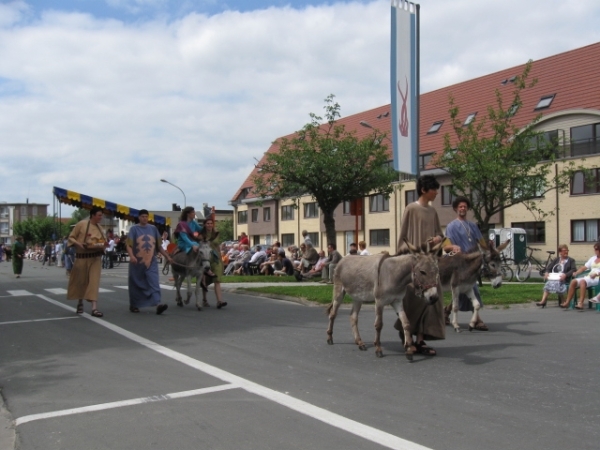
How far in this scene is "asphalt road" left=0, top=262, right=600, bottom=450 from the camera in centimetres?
508

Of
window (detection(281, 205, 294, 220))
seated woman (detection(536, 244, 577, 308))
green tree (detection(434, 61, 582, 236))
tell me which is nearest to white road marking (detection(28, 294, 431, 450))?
seated woman (detection(536, 244, 577, 308))

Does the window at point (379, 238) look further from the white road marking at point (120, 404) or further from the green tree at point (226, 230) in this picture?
the white road marking at point (120, 404)

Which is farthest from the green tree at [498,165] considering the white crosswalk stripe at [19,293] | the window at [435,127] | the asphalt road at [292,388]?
the window at [435,127]

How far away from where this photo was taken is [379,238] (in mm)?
57031

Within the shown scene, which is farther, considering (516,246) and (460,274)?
(516,246)

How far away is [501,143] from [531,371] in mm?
19851

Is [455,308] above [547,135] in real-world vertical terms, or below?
below

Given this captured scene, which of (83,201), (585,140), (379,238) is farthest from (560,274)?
(379,238)

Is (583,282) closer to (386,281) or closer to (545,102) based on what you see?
(386,281)

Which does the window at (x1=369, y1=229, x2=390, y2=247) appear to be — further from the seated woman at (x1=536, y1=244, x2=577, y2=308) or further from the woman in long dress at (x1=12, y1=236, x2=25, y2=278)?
the seated woman at (x1=536, y1=244, x2=577, y2=308)

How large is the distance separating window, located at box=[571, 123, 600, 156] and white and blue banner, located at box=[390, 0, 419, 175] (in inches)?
1111

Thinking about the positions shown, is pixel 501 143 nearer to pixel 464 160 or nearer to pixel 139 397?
pixel 464 160

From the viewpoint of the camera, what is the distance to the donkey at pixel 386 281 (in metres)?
7.50

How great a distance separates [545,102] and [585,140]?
195 inches
